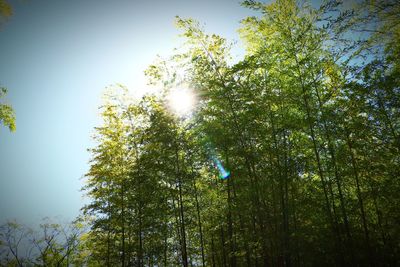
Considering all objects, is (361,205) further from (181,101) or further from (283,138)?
(181,101)

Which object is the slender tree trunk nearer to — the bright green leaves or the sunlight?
the sunlight

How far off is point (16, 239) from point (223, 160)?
1690cm

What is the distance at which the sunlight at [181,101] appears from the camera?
8859 mm

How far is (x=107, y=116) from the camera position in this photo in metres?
12.0

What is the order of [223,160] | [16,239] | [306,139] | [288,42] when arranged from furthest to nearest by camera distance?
[16,239]
[223,160]
[306,139]
[288,42]

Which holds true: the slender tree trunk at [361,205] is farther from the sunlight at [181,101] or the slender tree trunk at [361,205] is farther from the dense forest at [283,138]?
the sunlight at [181,101]

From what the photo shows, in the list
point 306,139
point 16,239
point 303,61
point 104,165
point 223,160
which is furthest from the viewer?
point 16,239

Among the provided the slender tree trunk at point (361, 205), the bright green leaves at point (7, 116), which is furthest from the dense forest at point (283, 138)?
the bright green leaves at point (7, 116)

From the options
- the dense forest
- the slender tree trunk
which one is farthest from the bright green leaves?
the slender tree trunk

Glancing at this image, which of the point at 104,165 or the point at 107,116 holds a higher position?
the point at 107,116

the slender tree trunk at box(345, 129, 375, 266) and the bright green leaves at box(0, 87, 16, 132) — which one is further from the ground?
the bright green leaves at box(0, 87, 16, 132)

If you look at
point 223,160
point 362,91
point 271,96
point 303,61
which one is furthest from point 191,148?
point 362,91

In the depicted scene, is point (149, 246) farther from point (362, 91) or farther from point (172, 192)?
point (362, 91)

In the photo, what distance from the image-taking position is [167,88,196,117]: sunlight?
29.1ft
